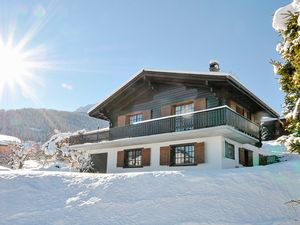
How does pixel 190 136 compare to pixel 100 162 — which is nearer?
pixel 190 136

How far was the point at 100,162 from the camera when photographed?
943 inches

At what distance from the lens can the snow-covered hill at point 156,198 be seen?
970cm

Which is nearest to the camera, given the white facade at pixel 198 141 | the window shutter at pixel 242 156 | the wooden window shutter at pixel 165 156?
the white facade at pixel 198 141

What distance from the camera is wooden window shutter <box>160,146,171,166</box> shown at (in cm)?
1886

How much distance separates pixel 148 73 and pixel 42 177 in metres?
10.6

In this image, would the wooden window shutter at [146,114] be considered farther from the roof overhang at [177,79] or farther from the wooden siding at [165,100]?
the roof overhang at [177,79]

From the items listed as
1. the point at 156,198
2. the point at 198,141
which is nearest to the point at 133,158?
the point at 198,141

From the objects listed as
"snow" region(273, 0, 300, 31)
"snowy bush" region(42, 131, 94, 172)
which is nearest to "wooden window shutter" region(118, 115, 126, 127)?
"snowy bush" region(42, 131, 94, 172)

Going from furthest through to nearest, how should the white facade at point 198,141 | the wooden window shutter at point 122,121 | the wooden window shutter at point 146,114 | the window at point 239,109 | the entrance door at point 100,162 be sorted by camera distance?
the entrance door at point 100,162 → the wooden window shutter at point 122,121 → the wooden window shutter at point 146,114 → the window at point 239,109 → the white facade at point 198,141

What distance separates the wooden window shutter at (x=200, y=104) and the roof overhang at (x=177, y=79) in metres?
1.27

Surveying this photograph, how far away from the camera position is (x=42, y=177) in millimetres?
13781

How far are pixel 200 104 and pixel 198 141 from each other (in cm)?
247

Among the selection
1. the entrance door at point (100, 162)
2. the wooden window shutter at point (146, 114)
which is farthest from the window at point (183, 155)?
the entrance door at point (100, 162)

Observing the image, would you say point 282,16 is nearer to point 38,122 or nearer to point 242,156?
point 242,156
